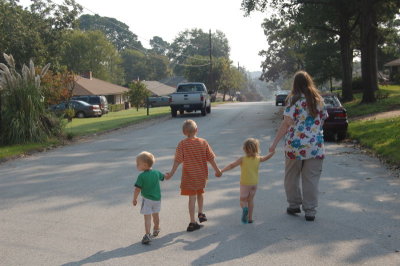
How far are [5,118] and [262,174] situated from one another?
9867 millimetres

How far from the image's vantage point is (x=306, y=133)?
6617mm

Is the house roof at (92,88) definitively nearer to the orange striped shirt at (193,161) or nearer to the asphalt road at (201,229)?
the asphalt road at (201,229)

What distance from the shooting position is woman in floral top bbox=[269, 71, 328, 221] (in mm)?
6594

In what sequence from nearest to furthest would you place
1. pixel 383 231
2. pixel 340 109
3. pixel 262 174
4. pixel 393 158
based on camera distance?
pixel 383 231, pixel 262 174, pixel 393 158, pixel 340 109

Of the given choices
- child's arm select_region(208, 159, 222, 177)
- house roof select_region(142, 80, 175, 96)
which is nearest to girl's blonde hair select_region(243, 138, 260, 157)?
child's arm select_region(208, 159, 222, 177)

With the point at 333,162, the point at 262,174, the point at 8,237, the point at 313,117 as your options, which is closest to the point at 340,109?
the point at 333,162

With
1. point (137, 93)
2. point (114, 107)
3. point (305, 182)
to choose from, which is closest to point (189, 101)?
point (137, 93)

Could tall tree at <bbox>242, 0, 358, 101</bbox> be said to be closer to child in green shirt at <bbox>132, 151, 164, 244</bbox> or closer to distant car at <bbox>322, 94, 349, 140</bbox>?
distant car at <bbox>322, 94, 349, 140</bbox>

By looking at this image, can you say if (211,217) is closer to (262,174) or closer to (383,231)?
(383,231)

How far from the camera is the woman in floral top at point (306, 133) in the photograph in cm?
659

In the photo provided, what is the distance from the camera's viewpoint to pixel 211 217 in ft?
22.5

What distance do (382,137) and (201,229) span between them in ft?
32.7

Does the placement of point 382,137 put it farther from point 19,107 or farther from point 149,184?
point 19,107

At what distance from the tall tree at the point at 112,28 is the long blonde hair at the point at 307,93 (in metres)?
140
